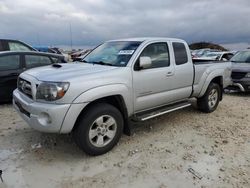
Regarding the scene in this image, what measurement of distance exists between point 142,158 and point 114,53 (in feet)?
6.54

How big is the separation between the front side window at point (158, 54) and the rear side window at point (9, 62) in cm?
404

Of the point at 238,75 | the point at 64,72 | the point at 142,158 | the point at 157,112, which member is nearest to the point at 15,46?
the point at 64,72

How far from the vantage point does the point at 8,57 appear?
7.29 m

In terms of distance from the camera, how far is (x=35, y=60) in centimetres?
775

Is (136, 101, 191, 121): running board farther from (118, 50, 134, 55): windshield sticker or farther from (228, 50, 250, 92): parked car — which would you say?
(228, 50, 250, 92): parked car

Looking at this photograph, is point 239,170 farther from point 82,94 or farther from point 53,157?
point 53,157

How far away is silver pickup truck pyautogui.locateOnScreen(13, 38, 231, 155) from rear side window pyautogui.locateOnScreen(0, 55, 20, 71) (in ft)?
8.90

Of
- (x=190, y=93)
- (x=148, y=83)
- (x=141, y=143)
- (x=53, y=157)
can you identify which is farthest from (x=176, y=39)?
(x=53, y=157)

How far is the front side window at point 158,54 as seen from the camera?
16.3 feet

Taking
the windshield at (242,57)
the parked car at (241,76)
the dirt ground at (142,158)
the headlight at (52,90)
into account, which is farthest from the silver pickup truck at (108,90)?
the windshield at (242,57)

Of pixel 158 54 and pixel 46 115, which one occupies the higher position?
pixel 158 54

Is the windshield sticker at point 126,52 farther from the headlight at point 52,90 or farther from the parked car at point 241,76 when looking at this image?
the parked car at point 241,76

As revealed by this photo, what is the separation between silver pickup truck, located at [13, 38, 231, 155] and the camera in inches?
149

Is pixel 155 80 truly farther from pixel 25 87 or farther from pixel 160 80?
pixel 25 87
